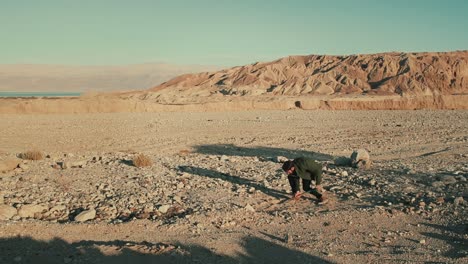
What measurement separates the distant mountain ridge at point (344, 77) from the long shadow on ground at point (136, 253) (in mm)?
66832

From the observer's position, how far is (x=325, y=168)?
44.7 ft

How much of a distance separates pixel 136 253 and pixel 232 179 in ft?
18.5

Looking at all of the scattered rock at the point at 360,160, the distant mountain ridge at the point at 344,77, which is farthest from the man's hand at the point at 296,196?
the distant mountain ridge at the point at 344,77

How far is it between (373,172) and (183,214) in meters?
5.69

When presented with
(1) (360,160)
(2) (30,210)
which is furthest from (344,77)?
(2) (30,210)

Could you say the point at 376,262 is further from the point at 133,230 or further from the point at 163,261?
the point at 133,230

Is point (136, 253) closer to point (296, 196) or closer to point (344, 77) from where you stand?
point (296, 196)

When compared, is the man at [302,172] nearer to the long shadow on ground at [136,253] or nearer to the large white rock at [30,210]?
the long shadow on ground at [136,253]

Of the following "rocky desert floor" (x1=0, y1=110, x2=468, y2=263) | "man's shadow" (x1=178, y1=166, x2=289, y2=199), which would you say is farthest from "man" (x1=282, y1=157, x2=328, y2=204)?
"man's shadow" (x1=178, y1=166, x2=289, y2=199)

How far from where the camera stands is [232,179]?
1289cm

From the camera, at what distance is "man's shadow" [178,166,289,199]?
11.2 m

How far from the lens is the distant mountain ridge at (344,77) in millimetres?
Answer: 78125

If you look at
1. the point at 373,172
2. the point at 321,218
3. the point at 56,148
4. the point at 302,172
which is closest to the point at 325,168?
the point at 373,172

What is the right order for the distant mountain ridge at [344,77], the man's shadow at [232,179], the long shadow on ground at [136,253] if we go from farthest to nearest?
the distant mountain ridge at [344,77]
the man's shadow at [232,179]
the long shadow on ground at [136,253]
